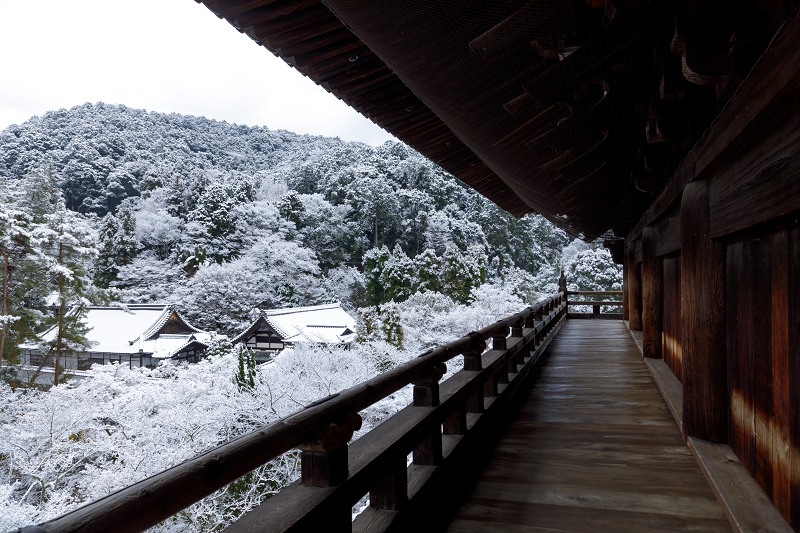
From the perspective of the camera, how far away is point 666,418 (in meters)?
3.05

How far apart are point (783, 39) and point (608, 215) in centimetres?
322

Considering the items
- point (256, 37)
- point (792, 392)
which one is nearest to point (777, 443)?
point (792, 392)

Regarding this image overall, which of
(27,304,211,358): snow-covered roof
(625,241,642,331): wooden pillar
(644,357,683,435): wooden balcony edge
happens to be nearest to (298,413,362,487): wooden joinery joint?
(644,357,683,435): wooden balcony edge

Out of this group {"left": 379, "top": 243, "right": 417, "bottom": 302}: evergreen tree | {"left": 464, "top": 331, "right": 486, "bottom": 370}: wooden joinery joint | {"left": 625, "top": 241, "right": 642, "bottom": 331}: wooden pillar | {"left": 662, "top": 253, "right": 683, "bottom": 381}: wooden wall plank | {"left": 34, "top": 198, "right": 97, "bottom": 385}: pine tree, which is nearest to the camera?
{"left": 464, "top": 331, "right": 486, "bottom": 370}: wooden joinery joint

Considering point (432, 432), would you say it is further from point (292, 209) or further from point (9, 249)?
point (292, 209)

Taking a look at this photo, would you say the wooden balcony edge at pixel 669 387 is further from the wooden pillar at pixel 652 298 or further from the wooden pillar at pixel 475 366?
the wooden pillar at pixel 475 366

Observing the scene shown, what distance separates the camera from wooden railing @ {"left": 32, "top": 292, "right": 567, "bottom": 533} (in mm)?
689

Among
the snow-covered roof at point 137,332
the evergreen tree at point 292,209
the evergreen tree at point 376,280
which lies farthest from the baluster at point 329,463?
the evergreen tree at point 292,209

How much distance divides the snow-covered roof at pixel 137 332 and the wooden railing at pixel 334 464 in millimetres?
16902

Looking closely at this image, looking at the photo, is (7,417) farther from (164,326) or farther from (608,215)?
(608,215)

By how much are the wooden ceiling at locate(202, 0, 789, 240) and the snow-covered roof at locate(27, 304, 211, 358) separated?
17114 mm

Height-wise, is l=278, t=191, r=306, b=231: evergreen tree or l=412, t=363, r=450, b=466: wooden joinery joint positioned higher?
l=278, t=191, r=306, b=231: evergreen tree

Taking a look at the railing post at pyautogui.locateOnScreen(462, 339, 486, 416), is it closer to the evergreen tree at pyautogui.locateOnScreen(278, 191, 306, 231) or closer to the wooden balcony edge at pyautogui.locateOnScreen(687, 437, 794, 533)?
the wooden balcony edge at pyautogui.locateOnScreen(687, 437, 794, 533)

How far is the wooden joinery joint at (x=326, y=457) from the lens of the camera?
3.78ft
